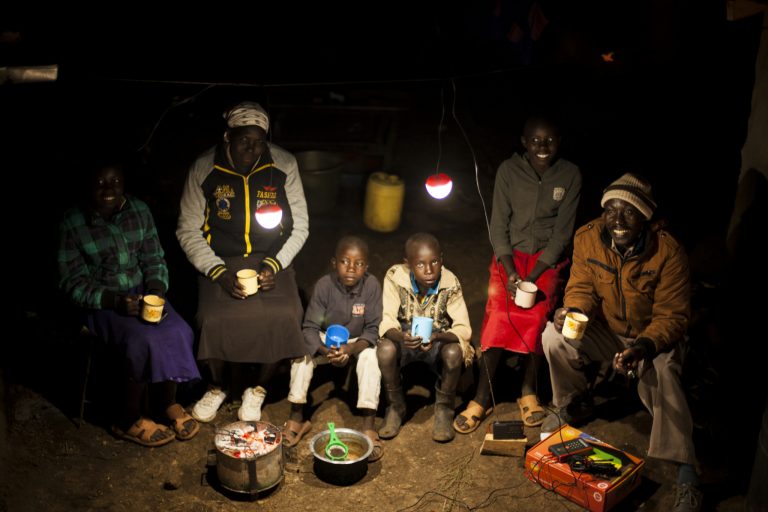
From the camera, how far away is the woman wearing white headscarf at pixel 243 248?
17.9 feet

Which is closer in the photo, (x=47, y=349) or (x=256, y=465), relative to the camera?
(x=256, y=465)

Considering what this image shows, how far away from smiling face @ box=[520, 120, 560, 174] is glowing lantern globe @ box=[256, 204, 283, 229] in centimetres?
203

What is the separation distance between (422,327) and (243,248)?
63.5 inches

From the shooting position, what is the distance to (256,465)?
15.5 feet

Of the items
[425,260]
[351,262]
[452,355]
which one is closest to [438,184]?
[425,260]

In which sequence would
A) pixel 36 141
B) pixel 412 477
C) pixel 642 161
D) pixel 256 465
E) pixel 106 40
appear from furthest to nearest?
pixel 106 40 → pixel 642 161 → pixel 36 141 → pixel 412 477 → pixel 256 465

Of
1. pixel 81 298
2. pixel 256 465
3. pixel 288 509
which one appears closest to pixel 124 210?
pixel 81 298

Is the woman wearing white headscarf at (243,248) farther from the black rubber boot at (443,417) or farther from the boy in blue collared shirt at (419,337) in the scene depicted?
the black rubber boot at (443,417)

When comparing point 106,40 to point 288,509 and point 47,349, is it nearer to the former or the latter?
point 47,349

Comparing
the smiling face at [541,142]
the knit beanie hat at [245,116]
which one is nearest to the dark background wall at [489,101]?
the knit beanie hat at [245,116]

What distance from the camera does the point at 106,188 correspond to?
5172 millimetres

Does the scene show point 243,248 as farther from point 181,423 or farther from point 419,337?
point 419,337

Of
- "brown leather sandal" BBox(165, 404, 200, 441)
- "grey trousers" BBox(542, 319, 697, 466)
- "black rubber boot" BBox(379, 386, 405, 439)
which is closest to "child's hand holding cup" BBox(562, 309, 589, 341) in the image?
"grey trousers" BBox(542, 319, 697, 466)

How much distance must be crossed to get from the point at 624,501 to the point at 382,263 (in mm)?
3460
